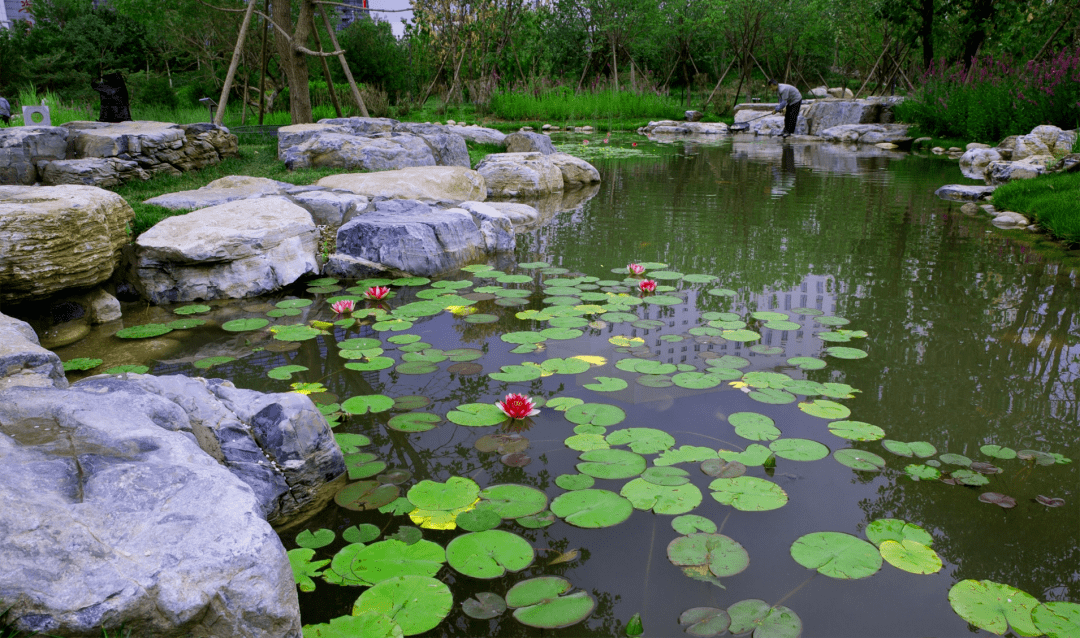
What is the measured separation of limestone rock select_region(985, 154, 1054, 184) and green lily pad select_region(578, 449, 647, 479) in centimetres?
738

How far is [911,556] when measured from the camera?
1.70 meters

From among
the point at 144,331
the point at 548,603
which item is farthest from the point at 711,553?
the point at 144,331

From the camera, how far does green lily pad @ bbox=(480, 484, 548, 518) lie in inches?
74.4

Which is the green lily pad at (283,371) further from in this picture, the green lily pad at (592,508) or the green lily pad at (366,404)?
the green lily pad at (592,508)

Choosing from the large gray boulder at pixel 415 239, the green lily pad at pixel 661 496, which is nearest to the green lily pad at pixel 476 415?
the green lily pad at pixel 661 496

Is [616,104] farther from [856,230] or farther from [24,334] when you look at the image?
[24,334]

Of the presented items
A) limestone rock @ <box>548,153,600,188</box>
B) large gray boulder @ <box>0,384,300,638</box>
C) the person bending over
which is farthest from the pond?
the person bending over

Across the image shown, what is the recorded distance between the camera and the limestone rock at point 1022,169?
23.9ft

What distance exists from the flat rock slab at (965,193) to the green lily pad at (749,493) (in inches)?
265

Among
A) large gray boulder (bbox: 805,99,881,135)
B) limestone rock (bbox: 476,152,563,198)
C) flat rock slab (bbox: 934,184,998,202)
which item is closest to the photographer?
flat rock slab (bbox: 934,184,998,202)

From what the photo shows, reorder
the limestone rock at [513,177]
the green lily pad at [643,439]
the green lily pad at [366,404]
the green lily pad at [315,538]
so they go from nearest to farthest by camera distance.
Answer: the green lily pad at [315,538] → the green lily pad at [643,439] → the green lily pad at [366,404] → the limestone rock at [513,177]

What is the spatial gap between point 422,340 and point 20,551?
6.98 feet

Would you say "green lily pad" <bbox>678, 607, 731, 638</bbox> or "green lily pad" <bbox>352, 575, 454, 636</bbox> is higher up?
"green lily pad" <bbox>352, 575, 454, 636</bbox>

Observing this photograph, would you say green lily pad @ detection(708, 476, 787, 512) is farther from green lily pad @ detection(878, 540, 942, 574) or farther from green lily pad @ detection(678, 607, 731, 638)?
green lily pad @ detection(678, 607, 731, 638)
